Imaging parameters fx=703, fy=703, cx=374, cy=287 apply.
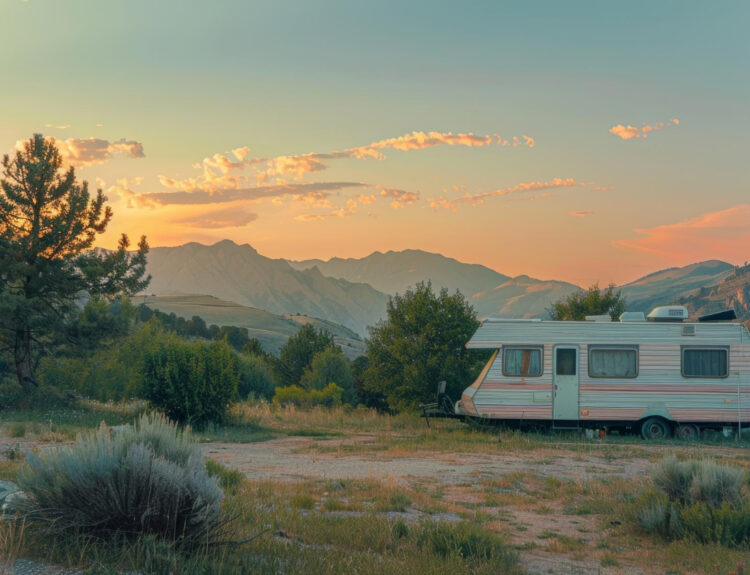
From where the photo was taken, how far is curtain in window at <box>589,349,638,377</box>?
60.7 ft

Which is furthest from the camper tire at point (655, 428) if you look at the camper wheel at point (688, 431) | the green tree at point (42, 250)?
the green tree at point (42, 250)

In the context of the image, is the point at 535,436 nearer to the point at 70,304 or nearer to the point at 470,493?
the point at 470,493

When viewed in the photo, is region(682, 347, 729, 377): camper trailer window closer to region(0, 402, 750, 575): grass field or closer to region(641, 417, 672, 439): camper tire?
region(641, 417, 672, 439): camper tire

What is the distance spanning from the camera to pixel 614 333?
18.6 m

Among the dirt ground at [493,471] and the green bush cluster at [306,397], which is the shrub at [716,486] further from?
the green bush cluster at [306,397]

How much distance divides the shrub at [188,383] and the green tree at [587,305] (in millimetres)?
19940

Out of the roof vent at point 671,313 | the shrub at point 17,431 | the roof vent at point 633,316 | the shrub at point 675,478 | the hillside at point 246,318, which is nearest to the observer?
the shrub at point 675,478

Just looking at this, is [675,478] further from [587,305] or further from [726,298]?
[726,298]

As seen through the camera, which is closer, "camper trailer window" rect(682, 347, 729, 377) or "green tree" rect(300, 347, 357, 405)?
"camper trailer window" rect(682, 347, 729, 377)

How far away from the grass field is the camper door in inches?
43.1

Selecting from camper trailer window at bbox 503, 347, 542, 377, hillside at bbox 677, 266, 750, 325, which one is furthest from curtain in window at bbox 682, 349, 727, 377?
hillside at bbox 677, 266, 750, 325

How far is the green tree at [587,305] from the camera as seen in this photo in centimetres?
3584

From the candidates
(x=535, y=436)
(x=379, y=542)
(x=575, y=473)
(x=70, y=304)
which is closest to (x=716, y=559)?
(x=379, y=542)

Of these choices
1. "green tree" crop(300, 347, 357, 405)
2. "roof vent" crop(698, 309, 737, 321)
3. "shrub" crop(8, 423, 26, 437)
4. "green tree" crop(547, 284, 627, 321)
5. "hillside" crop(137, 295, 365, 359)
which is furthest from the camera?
"hillside" crop(137, 295, 365, 359)
